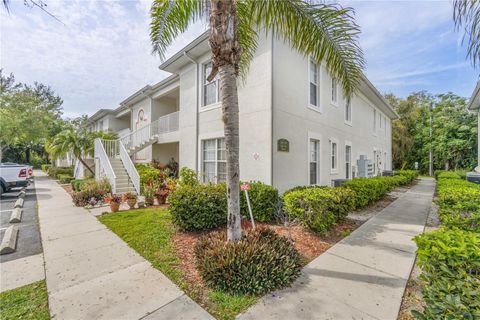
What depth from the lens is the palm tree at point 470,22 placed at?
9.92 feet

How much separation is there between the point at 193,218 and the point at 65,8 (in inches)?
213

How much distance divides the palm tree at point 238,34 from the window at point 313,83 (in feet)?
13.3

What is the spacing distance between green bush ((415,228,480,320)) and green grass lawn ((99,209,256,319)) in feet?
6.71

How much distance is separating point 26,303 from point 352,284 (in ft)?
15.7

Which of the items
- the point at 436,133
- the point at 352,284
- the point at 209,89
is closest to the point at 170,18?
the point at 209,89

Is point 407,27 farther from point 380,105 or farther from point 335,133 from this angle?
point 380,105

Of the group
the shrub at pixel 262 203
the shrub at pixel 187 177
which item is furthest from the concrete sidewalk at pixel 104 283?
the shrub at pixel 187 177

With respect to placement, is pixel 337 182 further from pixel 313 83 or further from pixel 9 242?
pixel 9 242

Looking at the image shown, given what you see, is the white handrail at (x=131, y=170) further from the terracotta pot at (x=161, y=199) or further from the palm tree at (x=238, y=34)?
the palm tree at (x=238, y=34)

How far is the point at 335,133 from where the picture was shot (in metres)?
11.2

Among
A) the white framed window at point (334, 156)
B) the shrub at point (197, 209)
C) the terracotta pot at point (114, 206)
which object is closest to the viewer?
the shrub at point (197, 209)

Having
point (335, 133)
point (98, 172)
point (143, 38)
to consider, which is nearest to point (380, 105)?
point (335, 133)

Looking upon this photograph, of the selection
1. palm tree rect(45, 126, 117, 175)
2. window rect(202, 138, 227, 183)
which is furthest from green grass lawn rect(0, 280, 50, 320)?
palm tree rect(45, 126, 117, 175)

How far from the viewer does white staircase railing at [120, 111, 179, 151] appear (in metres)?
12.7
